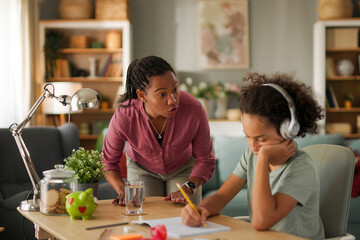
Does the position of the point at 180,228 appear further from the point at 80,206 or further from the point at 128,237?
the point at 80,206

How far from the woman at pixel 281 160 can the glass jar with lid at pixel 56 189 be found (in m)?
0.43

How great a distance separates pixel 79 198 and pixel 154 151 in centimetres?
67

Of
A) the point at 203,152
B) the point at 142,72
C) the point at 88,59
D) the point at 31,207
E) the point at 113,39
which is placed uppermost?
the point at 113,39

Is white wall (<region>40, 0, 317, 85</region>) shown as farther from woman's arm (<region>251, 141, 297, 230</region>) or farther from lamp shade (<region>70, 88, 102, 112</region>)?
woman's arm (<region>251, 141, 297, 230</region>)

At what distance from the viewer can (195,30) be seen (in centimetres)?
580

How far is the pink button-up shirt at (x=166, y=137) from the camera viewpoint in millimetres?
2111

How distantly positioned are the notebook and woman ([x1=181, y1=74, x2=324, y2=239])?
0.03 m

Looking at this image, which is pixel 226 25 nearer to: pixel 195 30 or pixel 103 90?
pixel 195 30

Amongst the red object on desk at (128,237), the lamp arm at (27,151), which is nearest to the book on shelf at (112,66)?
the lamp arm at (27,151)

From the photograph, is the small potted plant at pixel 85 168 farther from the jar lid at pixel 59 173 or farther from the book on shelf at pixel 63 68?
the book on shelf at pixel 63 68

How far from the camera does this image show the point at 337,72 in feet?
18.3

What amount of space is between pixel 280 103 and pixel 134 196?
581mm

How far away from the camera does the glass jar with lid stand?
5.23 feet

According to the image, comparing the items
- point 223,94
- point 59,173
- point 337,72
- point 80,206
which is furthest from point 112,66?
point 80,206
